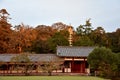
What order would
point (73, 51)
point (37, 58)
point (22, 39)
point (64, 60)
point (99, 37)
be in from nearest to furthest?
1. point (37, 58)
2. point (64, 60)
3. point (73, 51)
4. point (22, 39)
5. point (99, 37)

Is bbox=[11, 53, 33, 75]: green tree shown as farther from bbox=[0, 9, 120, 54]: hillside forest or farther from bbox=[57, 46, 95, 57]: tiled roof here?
bbox=[0, 9, 120, 54]: hillside forest

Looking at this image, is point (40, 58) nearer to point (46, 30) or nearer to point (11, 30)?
point (11, 30)

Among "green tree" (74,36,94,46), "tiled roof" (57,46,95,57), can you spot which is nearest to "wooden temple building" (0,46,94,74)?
"tiled roof" (57,46,95,57)

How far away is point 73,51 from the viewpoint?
44.6 metres

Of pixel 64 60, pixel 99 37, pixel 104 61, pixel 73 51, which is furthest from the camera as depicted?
pixel 99 37

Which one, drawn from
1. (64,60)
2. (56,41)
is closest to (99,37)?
(56,41)

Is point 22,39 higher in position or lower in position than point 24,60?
higher

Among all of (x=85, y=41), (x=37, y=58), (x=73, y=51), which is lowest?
(x=37, y=58)

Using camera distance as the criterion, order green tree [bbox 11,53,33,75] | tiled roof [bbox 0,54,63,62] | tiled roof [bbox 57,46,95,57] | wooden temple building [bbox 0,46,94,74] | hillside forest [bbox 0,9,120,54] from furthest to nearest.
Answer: hillside forest [bbox 0,9,120,54]
tiled roof [bbox 57,46,95,57]
tiled roof [bbox 0,54,63,62]
wooden temple building [bbox 0,46,94,74]
green tree [bbox 11,53,33,75]

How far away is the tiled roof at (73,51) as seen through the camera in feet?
142

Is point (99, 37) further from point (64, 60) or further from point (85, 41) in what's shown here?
point (64, 60)

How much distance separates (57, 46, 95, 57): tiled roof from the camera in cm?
4315

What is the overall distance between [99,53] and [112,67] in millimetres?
2291

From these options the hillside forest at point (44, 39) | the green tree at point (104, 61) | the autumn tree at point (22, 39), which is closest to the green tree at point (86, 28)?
the hillside forest at point (44, 39)
